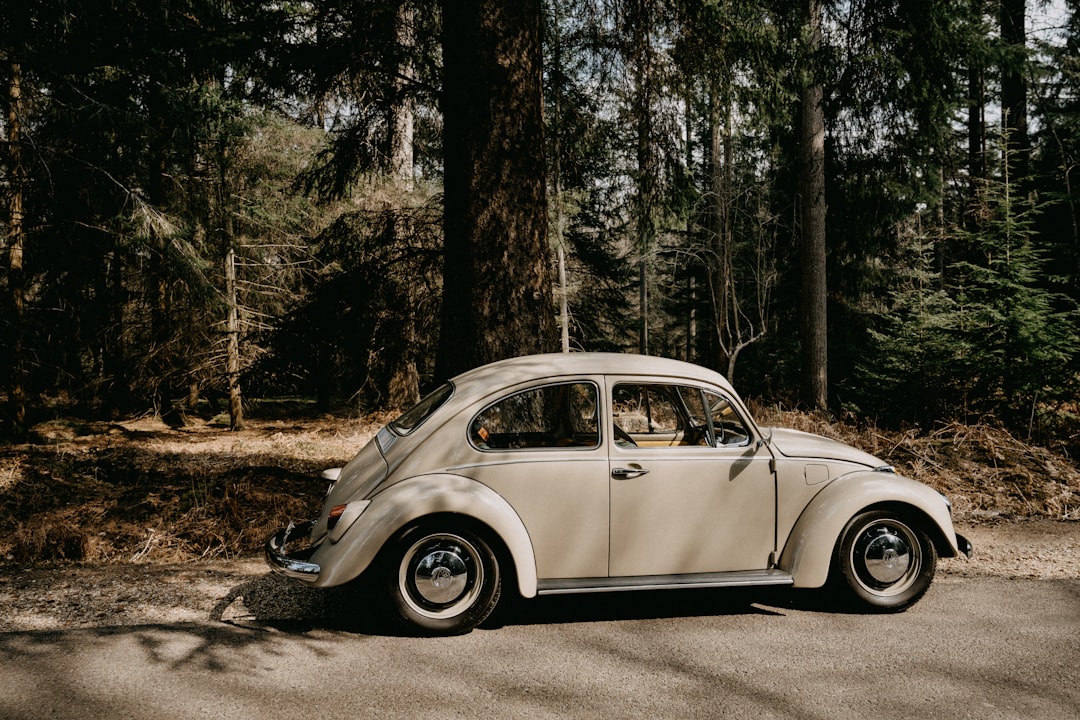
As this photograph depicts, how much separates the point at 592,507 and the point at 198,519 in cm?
413

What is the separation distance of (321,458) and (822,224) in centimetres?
1091

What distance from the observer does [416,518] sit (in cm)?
411

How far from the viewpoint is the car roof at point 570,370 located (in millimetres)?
4629

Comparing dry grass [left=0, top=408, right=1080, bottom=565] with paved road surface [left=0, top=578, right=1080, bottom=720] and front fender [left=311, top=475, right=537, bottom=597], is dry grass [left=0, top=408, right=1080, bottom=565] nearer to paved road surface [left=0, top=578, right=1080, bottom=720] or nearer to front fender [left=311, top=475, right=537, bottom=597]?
paved road surface [left=0, top=578, right=1080, bottom=720]

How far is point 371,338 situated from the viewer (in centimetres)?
978

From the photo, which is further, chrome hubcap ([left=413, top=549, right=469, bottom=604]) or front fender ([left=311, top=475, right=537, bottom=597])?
chrome hubcap ([left=413, top=549, right=469, bottom=604])

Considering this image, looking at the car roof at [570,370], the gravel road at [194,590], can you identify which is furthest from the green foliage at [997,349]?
the car roof at [570,370]

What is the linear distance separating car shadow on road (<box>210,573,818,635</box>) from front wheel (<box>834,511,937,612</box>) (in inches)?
14.0

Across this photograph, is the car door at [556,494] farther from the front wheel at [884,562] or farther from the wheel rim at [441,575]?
the front wheel at [884,562]

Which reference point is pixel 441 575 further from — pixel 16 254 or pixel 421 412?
pixel 16 254

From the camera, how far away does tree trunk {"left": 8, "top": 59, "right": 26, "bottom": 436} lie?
1024 cm

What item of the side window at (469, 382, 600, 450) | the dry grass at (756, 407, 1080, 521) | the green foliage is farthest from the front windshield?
the green foliage

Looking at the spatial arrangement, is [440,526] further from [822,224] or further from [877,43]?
[822,224]

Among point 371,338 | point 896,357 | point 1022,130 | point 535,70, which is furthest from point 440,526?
point 1022,130
